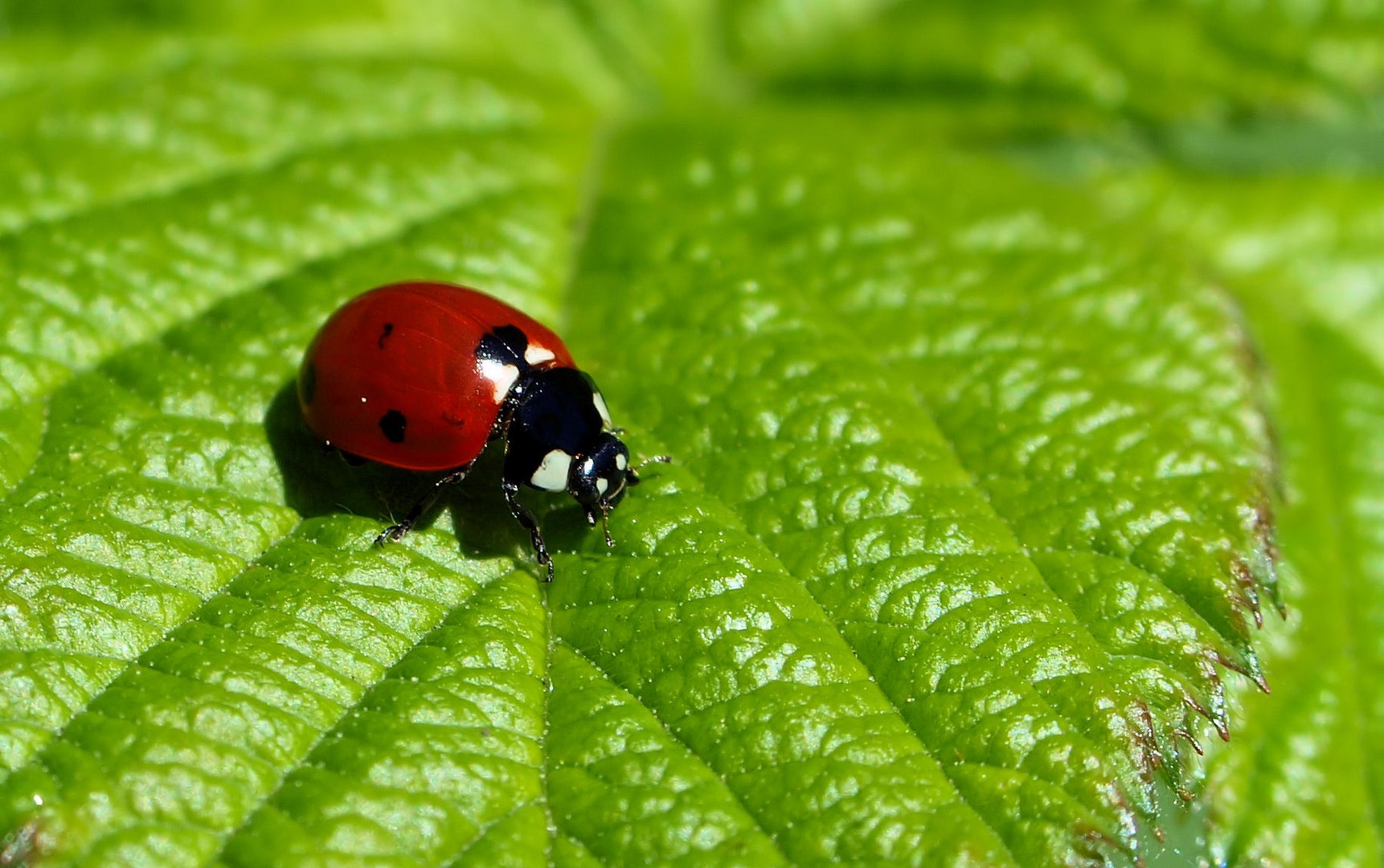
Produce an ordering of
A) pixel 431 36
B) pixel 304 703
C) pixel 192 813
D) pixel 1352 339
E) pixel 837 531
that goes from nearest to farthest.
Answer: pixel 192 813, pixel 304 703, pixel 837 531, pixel 1352 339, pixel 431 36

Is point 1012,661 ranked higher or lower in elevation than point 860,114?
lower

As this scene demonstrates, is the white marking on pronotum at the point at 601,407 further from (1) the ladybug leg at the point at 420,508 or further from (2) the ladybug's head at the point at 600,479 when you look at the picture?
(1) the ladybug leg at the point at 420,508

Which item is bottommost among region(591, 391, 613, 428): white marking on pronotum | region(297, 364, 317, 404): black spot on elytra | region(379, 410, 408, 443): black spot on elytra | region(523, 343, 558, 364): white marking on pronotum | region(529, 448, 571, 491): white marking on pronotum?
region(529, 448, 571, 491): white marking on pronotum

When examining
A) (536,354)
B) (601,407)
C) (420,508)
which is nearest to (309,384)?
(420,508)

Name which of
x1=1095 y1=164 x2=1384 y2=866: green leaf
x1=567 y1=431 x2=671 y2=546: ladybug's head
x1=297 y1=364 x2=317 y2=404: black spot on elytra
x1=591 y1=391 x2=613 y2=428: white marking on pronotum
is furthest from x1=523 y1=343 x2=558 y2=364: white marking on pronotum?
x1=1095 y1=164 x2=1384 y2=866: green leaf

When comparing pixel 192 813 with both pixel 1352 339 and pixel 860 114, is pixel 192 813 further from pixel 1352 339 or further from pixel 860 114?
pixel 1352 339

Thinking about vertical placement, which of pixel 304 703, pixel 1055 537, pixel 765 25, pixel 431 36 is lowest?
pixel 1055 537

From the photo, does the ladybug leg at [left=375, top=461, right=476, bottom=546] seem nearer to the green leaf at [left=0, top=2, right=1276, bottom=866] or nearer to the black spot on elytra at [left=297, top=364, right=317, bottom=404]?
the green leaf at [left=0, top=2, right=1276, bottom=866]

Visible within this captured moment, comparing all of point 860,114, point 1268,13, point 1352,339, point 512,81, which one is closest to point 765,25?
point 860,114
